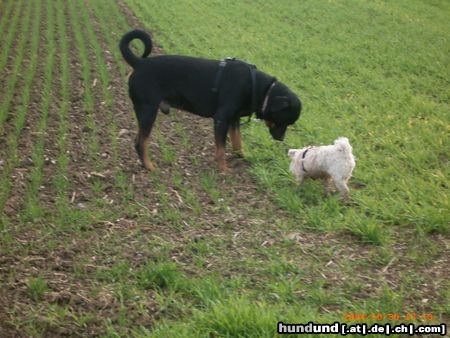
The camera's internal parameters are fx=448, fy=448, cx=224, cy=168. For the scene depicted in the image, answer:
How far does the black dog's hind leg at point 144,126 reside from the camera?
5.49 metres

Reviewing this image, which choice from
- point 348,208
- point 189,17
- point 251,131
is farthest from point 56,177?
point 189,17

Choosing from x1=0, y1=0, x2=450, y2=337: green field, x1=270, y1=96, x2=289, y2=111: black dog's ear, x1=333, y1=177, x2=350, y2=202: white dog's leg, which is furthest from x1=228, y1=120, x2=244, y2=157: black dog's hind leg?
x1=333, y1=177, x2=350, y2=202: white dog's leg

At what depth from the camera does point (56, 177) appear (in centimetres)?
527

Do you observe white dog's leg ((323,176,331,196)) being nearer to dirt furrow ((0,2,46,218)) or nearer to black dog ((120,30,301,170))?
black dog ((120,30,301,170))

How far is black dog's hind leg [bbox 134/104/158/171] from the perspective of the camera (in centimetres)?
549

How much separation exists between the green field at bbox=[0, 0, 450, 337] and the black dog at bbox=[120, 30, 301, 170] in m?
0.62

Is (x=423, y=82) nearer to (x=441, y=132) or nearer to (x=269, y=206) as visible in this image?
(x=441, y=132)

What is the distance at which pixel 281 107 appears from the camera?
17.7ft

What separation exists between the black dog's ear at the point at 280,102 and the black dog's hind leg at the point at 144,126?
4.73 ft

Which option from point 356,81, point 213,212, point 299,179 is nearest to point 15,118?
point 213,212
